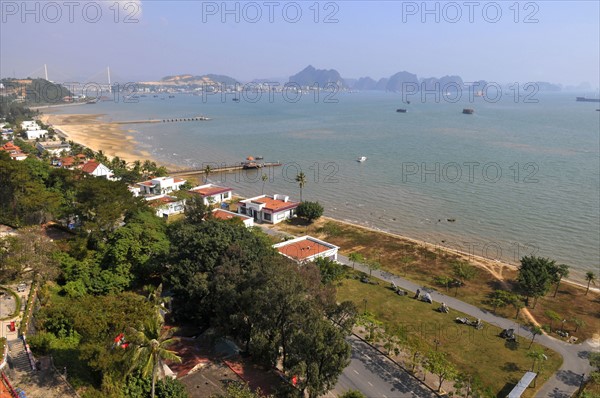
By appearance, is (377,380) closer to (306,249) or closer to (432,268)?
(306,249)

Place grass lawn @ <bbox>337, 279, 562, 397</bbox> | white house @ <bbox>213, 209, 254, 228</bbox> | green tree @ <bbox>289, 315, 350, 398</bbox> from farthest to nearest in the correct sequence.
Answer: white house @ <bbox>213, 209, 254, 228</bbox> < grass lawn @ <bbox>337, 279, 562, 397</bbox> < green tree @ <bbox>289, 315, 350, 398</bbox>

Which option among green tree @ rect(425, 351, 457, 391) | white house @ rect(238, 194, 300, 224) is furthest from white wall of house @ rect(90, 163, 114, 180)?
green tree @ rect(425, 351, 457, 391)

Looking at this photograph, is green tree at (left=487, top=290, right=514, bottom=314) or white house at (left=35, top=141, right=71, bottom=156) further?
white house at (left=35, top=141, right=71, bottom=156)

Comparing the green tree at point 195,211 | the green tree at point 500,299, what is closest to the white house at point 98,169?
the green tree at point 195,211

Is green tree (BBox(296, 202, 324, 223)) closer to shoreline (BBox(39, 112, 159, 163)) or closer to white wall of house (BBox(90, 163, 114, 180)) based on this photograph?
white wall of house (BBox(90, 163, 114, 180))

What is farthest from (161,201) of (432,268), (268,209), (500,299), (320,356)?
(320,356)

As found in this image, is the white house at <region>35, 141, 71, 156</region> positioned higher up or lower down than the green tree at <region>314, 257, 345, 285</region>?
higher up

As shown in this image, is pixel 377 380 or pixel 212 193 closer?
pixel 377 380
